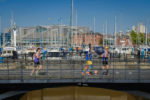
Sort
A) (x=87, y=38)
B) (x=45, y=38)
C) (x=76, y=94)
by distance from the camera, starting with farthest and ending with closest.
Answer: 1. (x=87, y=38)
2. (x=45, y=38)
3. (x=76, y=94)

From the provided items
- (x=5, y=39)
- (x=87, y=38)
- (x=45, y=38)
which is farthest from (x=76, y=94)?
(x=87, y=38)

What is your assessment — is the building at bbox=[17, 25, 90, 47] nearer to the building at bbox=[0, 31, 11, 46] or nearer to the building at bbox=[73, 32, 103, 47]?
the building at bbox=[0, 31, 11, 46]

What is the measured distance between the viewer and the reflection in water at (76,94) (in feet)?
43.7

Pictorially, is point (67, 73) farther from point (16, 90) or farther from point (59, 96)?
point (16, 90)

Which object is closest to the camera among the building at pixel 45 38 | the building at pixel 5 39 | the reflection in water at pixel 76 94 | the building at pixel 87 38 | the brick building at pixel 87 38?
the reflection in water at pixel 76 94

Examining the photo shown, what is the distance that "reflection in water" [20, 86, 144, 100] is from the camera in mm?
13320

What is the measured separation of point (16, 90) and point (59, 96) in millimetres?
2850

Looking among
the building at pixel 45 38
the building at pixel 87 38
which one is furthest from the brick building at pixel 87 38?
the building at pixel 45 38

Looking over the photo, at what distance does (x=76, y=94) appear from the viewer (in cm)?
1445

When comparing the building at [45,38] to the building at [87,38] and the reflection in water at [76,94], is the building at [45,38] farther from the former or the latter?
the reflection in water at [76,94]

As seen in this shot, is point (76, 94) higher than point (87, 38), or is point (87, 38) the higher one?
point (87, 38)

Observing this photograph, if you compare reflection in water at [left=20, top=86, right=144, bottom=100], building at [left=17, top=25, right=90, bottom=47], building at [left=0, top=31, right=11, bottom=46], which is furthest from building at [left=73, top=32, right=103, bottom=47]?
reflection in water at [left=20, top=86, right=144, bottom=100]

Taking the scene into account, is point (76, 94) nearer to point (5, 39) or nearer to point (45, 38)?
point (5, 39)

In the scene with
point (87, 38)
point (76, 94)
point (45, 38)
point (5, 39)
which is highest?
point (87, 38)
